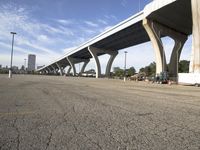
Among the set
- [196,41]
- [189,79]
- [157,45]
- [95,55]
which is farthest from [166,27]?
[95,55]

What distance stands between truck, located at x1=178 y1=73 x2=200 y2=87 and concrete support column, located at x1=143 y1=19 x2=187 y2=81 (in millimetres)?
9504

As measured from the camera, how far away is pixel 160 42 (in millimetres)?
51844

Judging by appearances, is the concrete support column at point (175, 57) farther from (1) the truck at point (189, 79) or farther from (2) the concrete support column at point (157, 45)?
(1) the truck at point (189, 79)

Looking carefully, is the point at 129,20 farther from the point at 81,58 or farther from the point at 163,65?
the point at 81,58

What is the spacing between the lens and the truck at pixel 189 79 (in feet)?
122

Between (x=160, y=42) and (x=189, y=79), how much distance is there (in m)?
15.0

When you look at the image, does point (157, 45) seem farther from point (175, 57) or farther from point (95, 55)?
point (95, 55)

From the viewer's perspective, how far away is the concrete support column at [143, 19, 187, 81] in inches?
1979

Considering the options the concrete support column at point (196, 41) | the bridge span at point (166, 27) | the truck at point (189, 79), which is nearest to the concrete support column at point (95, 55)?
the bridge span at point (166, 27)

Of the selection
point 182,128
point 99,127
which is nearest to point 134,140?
point 99,127

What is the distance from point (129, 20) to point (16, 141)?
180 feet

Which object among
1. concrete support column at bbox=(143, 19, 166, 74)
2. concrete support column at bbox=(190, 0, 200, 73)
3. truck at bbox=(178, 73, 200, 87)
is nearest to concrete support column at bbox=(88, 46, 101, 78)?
concrete support column at bbox=(143, 19, 166, 74)

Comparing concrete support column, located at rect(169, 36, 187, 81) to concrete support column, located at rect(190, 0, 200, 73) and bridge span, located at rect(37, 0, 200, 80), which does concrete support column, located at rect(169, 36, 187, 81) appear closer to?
bridge span, located at rect(37, 0, 200, 80)

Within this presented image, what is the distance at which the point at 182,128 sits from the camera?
17.7ft
